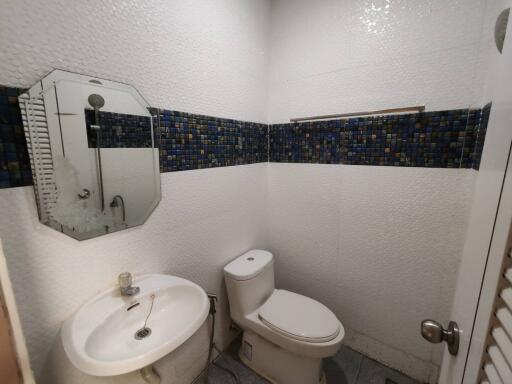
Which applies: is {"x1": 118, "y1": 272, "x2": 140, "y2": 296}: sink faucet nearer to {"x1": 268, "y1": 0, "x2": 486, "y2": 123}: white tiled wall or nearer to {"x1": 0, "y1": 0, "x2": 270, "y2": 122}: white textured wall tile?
{"x1": 0, "y1": 0, "x2": 270, "y2": 122}: white textured wall tile

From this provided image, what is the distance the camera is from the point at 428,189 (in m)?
1.27

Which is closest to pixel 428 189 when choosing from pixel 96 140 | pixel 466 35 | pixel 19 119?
pixel 466 35

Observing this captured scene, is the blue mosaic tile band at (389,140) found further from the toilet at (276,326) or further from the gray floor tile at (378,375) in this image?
the gray floor tile at (378,375)

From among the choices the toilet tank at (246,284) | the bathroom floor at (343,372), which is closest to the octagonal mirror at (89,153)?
the toilet tank at (246,284)

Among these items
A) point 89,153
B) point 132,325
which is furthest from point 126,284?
point 89,153

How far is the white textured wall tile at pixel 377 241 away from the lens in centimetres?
127

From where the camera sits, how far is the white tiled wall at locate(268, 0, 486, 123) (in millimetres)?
1138

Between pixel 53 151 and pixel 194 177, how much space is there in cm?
60

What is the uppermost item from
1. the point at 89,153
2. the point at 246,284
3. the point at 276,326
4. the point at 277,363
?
the point at 89,153

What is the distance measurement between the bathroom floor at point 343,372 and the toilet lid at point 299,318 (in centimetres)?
43

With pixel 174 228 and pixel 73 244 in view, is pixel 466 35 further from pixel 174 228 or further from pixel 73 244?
pixel 73 244

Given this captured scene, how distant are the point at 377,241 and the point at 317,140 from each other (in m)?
0.74

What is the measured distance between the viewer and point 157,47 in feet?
3.44

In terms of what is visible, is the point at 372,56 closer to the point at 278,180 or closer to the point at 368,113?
the point at 368,113
